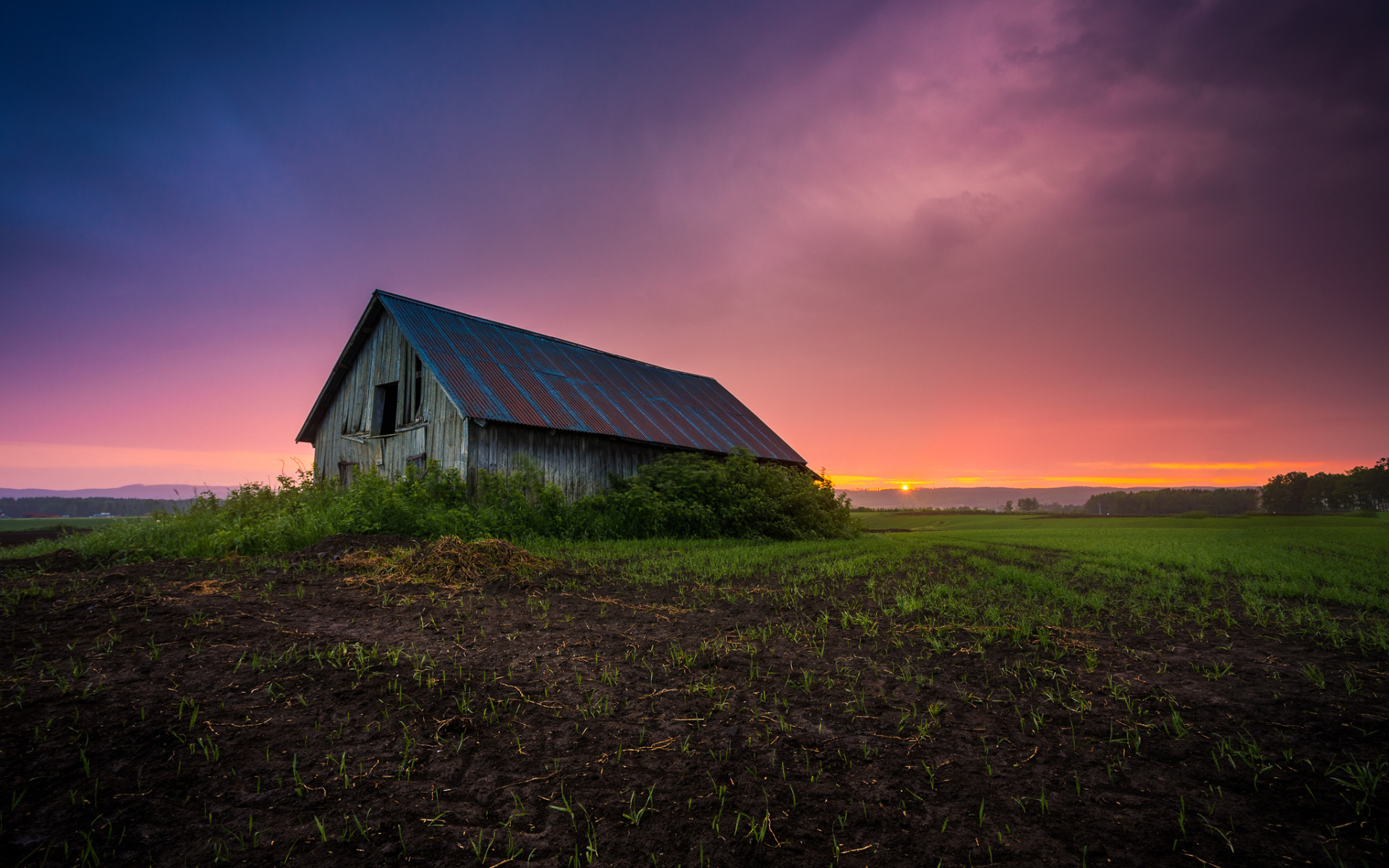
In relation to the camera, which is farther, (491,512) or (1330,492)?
(1330,492)

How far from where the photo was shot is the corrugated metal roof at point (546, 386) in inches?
637

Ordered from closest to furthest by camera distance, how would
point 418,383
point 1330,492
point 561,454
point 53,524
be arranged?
point 418,383 → point 561,454 → point 53,524 → point 1330,492

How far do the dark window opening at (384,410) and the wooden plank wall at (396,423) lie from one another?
7.0 inches

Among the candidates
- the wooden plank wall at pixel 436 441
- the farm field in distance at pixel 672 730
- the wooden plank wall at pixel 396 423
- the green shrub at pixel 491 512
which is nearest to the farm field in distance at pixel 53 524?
the wooden plank wall at pixel 396 423

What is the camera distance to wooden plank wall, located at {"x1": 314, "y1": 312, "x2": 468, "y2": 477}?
1559cm

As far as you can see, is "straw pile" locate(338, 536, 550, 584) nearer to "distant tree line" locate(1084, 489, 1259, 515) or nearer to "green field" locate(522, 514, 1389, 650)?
"green field" locate(522, 514, 1389, 650)

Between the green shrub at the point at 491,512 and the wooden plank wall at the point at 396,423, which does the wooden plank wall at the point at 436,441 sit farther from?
the green shrub at the point at 491,512

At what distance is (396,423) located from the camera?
1698cm

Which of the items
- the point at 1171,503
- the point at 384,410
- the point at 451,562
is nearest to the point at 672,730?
the point at 451,562

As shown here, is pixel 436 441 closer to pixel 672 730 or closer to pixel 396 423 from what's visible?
pixel 396 423

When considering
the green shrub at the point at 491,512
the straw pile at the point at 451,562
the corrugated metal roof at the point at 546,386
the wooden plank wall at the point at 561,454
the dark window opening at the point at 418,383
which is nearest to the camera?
the straw pile at the point at 451,562

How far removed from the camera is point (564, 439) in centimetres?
1705

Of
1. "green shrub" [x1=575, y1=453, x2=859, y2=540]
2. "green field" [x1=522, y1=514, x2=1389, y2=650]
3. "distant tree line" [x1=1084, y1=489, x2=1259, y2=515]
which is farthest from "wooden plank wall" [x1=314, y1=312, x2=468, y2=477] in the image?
"distant tree line" [x1=1084, y1=489, x2=1259, y2=515]

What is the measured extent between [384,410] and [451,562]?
12.1m
